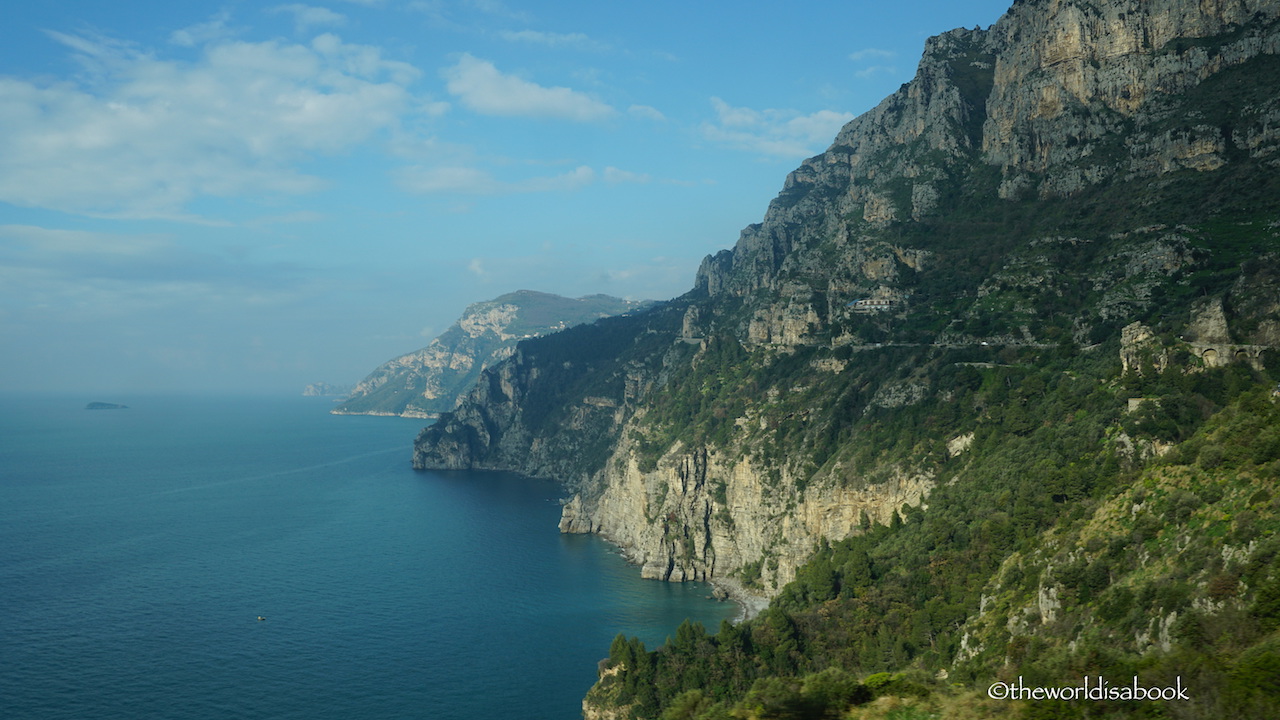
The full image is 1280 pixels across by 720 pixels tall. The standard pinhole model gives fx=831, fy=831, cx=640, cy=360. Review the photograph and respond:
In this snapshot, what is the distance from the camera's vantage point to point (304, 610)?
101 m

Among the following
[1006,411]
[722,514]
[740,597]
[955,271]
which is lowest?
[740,597]

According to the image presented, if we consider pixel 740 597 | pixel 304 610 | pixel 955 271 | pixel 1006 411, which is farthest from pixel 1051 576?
pixel 304 610

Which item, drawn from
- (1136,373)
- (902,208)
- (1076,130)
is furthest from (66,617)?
(1076,130)

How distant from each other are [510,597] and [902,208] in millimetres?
87550

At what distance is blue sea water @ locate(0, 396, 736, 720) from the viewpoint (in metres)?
77.0

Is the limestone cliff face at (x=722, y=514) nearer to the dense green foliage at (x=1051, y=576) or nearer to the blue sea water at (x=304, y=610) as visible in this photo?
the dense green foliage at (x=1051, y=576)

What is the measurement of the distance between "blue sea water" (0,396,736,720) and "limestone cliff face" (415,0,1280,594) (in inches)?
655

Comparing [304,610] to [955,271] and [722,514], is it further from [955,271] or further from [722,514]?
[955,271]

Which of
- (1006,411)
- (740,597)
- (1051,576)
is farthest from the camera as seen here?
(740,597)

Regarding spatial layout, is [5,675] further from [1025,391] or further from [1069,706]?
[1025,391]

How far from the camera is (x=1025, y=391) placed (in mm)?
84000

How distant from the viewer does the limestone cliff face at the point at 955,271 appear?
3654 inches

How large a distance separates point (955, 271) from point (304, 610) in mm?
97343

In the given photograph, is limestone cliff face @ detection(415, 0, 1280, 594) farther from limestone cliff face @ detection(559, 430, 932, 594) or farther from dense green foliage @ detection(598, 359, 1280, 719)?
dense green foliage @ detection(598, 359, 1280, 719)
